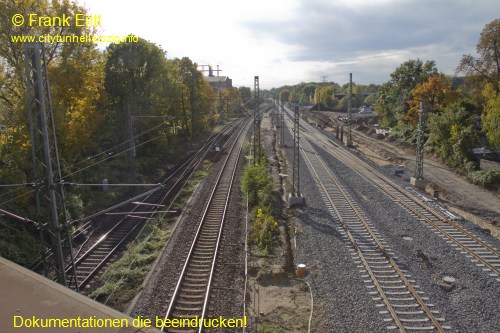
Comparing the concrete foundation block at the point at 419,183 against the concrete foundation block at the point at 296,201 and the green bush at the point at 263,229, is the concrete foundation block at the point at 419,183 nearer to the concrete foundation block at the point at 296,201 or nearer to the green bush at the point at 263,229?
the concrete foundation block at the point at 296,201

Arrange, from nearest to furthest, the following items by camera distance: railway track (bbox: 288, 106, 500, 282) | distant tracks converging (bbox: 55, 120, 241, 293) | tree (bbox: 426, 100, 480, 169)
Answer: distant tracks converging (bbox: 55, 120, 241, 293), railway track (bbox: 288, 106, 500, 282), tree (bbox: 426, 100, 480, 169)

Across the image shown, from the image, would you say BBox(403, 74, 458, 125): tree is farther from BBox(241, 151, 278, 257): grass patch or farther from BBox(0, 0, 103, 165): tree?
BBox(0, 0, 103, 165): tree

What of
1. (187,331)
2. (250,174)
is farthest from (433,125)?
(187,331)

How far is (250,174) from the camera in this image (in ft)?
70.0

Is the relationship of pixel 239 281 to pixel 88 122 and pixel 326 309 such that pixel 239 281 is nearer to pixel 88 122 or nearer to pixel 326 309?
pixel 326 309

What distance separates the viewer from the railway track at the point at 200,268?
10.1 meters

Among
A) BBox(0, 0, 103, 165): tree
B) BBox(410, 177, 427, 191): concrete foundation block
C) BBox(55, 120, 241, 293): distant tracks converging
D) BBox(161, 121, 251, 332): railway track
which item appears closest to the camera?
BBox(161, 121, 251, 332): railway track

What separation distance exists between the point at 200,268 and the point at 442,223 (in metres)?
10.9

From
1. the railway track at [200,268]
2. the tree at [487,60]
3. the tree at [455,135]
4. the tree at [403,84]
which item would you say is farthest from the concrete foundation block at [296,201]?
the tree at [403,84]

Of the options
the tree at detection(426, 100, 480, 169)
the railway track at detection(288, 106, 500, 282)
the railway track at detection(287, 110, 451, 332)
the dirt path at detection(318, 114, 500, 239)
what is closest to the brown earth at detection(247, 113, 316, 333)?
the railway track at detection(287, 110, 451, 332)

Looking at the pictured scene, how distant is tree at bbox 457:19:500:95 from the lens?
31.5 m

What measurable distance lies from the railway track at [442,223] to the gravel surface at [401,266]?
38 cm

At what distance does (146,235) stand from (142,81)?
19.1 m

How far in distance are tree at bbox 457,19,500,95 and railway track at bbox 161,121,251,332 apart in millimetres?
26457
